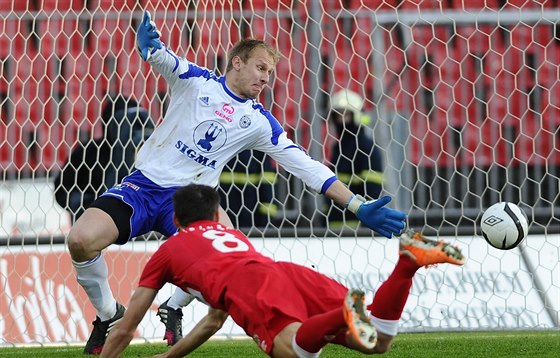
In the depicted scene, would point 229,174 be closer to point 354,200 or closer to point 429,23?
point 429,23

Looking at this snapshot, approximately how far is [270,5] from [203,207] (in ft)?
18.3

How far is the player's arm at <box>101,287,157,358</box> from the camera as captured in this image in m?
5.02

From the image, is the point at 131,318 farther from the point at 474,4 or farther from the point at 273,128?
the point at 474,4

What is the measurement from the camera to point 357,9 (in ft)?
34.8

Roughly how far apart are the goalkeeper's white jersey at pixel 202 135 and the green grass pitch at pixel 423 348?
44.5 inches

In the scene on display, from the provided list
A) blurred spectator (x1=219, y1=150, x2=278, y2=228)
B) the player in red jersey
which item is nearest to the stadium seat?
blurred spectator (x1=219, y1=150, x2=278, y2=228)

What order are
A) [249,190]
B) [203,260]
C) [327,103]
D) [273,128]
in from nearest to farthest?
[203,260]
[273,128]
[249,190]
[327,103]

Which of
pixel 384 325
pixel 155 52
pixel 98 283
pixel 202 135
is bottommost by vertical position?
pixel 98 283

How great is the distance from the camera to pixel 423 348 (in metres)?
7.04

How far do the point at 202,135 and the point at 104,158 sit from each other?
314cm

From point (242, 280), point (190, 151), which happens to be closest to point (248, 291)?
point (242, 280)

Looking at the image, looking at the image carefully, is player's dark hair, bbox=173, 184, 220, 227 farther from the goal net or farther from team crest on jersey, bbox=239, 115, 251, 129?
the goal net

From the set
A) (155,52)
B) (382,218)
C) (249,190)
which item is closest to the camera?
(382,218)

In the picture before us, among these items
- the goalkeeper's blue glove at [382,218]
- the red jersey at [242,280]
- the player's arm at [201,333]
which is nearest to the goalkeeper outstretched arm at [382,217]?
the goalkeeper's blue glove at [382,218]
